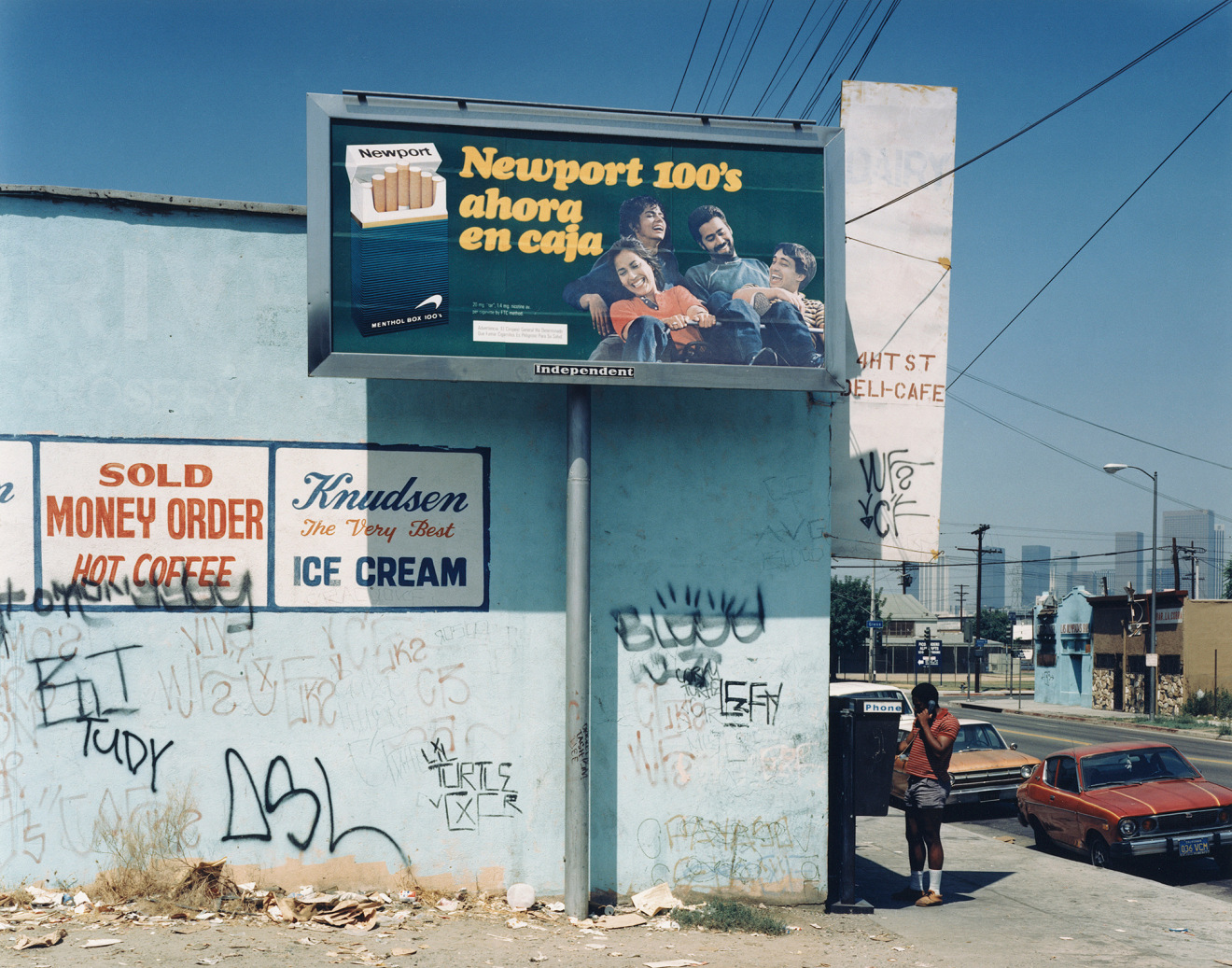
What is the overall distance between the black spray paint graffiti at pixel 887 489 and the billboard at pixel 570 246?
1506 mm

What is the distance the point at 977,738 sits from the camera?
53.2 feet

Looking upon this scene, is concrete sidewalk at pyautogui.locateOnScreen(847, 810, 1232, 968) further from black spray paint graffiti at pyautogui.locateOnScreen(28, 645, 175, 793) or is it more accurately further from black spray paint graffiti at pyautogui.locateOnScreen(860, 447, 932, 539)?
black spray paint graffiti at pyautogui.locateOnScreen(28, 645, 175, 793)

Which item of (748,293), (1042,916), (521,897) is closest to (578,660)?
(521,897)

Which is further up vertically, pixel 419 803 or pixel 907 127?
pixel 907 127

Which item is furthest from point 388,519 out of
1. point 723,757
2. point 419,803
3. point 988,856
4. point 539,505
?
point 988,856

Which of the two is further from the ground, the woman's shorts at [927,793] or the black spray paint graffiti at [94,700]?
the black spray paint graffiti at [94,700]

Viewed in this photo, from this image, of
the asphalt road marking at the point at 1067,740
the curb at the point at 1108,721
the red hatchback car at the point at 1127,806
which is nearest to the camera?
the red hatchback car at the point at 1127,806

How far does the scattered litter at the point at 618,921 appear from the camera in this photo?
7.50 metres

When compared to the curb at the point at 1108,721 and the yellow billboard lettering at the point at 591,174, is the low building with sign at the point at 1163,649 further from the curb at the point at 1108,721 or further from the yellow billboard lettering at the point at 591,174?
the yellow billboard lettering at the point at 591,174

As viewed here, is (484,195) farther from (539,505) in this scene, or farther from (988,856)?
(988,856)

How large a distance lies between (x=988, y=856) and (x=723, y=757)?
5.12 m

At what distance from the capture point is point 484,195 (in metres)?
7.79

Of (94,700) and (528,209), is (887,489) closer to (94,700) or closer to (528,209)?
(528,209)

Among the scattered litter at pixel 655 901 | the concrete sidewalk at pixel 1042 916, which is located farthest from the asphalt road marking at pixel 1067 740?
the scattered litter at pixel 655 901
